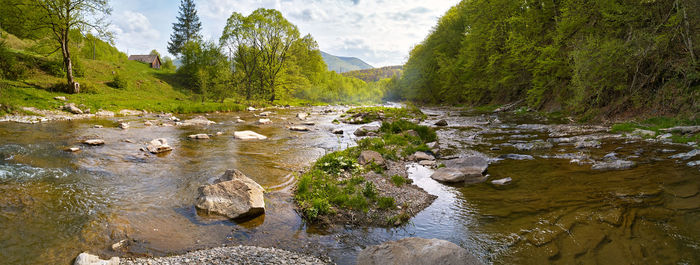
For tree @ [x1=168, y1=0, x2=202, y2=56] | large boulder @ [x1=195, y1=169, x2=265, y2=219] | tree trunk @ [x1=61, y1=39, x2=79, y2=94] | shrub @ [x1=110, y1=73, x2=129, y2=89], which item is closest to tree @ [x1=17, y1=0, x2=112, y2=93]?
tree trunk @ [x1=61, y1=39, x2=79, y2=94]

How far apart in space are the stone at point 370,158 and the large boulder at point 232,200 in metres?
3.77

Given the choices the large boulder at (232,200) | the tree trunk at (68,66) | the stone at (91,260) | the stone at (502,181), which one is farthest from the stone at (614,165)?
the tree trunk at (68,66)

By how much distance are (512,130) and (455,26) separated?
39.5 m

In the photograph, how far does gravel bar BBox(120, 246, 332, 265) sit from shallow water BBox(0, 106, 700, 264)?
28 cm

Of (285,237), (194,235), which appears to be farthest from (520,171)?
(194,235)

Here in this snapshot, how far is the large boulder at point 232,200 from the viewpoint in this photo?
549 cm

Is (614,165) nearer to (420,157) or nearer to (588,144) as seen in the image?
(588,144)

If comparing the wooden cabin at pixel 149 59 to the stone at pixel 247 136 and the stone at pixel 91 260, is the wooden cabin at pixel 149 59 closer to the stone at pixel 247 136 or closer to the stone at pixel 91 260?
the stone at pixel 247 136

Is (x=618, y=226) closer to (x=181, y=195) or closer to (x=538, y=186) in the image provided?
(x=538, y=186)

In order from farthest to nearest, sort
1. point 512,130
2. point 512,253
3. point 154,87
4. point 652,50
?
1. point 154,87
2. point 512,130
3. point 652,50
4. point 512,253

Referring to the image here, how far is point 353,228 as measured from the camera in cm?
535

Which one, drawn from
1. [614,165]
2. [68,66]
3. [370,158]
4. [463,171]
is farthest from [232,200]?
[68,66]

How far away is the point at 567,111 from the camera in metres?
20.9

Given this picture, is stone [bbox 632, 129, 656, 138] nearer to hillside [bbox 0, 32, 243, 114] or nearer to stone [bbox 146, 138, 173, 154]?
stone [bbox 146, 138, 173, 154]
